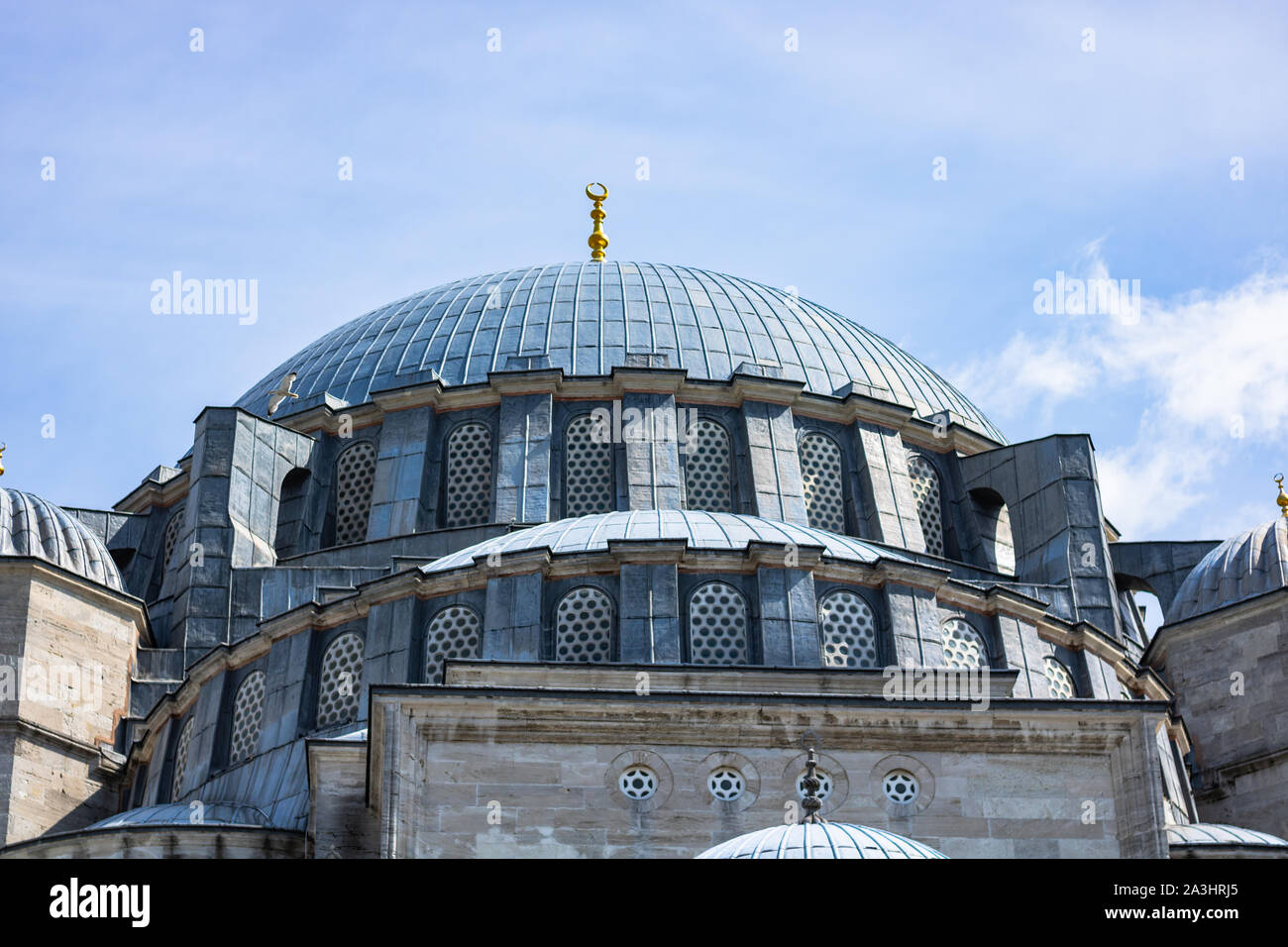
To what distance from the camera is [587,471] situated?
32.9 meters

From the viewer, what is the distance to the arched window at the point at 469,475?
32.8 metres

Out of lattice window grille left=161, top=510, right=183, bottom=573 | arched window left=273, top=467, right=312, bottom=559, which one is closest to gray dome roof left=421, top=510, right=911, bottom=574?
arched window left=273, top=467, right=312, bottom=559

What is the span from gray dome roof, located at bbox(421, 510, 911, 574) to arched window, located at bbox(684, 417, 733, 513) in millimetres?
3955

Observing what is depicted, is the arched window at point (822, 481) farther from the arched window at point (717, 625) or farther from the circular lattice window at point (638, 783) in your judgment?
the circular lattice window at point (638, 783)

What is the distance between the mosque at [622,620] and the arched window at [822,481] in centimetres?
7

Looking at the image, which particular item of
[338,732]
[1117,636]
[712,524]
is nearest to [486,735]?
[338,732]

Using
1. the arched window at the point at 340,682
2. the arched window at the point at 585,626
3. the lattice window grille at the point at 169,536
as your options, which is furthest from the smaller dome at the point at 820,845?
the lattice window grille at the point at 169,536

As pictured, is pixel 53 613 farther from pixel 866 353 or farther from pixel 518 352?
pixel 866 353

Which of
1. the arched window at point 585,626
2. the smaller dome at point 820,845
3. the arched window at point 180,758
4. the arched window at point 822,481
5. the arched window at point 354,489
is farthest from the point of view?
the arched window at point 354,489

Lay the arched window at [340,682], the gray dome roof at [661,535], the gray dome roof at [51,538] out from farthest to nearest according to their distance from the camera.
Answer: the gray dome roof at [51,538]
the gray dome roof at [661,535]
the arched window at [340,682]

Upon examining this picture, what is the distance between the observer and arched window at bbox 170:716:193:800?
2808 centimetres

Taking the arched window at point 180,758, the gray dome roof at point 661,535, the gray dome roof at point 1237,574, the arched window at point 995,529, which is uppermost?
the arched window at point 995,529

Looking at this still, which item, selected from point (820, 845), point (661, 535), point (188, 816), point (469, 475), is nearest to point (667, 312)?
point (469, 475)
